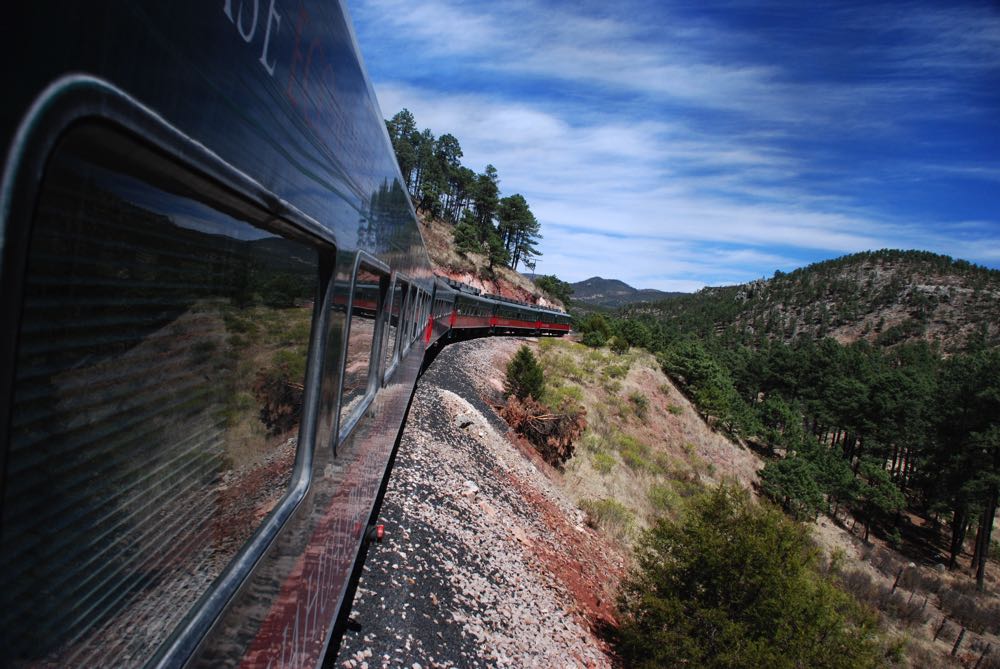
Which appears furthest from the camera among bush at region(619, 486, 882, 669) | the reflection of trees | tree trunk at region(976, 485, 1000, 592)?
tree trunk at region(976, 485, 1000, 592)

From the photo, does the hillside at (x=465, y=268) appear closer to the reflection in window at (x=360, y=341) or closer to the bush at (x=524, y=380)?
the bush at (x=524, y=380)

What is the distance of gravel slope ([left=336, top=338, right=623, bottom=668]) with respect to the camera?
5.11 meters

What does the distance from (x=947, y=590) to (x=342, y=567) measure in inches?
1529

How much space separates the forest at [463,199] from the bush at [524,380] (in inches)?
1701

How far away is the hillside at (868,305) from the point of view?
389 feet

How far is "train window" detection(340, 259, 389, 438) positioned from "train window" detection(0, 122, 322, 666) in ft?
4.50

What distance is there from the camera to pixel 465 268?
60.7m

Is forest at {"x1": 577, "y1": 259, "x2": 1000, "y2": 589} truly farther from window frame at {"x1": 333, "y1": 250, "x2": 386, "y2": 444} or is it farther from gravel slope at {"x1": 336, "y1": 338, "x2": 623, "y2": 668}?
window frame at {"x1": 333, "y1": 250, "x2": 386, "y2": 444}

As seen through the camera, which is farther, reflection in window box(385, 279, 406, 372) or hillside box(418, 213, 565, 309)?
hillside box(418, 213, 565, 309)

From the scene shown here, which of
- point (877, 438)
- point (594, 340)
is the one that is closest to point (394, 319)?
point (594, 340)

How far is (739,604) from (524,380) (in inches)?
395

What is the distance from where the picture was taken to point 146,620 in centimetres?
112

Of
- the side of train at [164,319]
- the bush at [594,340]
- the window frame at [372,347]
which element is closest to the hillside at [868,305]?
the bush at [594,340]

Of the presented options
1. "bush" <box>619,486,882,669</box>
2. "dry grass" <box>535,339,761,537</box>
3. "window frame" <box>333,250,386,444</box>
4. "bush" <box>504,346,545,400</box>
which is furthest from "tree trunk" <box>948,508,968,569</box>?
"window frame" <box>333,250,386,444</box>
